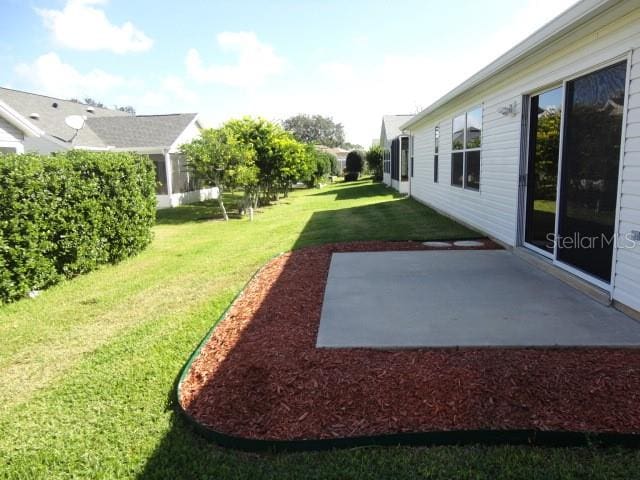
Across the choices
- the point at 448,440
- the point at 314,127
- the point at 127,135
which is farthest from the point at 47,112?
the point at 314,127

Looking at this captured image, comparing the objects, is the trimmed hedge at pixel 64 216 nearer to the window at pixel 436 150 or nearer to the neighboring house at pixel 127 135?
the neighboring house at pixel 127 135

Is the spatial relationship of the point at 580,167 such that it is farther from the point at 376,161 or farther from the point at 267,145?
the point at 376,161

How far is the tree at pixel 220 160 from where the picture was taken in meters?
13.5

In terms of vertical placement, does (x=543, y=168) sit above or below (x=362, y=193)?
above

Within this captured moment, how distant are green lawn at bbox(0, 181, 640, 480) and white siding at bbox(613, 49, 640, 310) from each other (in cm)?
216

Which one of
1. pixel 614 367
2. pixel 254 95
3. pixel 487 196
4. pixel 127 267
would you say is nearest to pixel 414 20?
pixel 487 196

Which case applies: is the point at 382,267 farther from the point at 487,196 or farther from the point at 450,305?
the point at 487,196

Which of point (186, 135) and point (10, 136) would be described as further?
point (186, 135)

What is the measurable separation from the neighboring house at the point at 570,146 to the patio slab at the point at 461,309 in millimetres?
415

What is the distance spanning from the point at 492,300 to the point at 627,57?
2564 mm

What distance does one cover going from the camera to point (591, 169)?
4.60m

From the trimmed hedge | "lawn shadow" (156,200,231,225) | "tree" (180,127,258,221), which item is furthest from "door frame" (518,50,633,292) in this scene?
"lawn shadow" (156,200,231,225)

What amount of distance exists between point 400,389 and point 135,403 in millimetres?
1852

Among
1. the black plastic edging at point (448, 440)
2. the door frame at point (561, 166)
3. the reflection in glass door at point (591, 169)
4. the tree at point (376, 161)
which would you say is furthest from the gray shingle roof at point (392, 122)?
the black plastic edging at point (448, 440)
